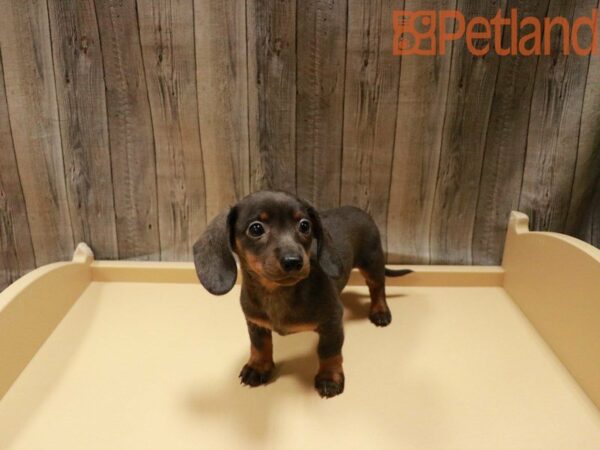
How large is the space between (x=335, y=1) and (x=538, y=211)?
931 mm

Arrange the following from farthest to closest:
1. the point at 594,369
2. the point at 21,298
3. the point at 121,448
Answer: the point at 21,298
the point at 594,369
the point at 121,448

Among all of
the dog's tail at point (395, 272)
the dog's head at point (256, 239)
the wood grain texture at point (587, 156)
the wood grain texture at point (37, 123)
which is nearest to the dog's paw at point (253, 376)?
the dog's head at point (256, 239)

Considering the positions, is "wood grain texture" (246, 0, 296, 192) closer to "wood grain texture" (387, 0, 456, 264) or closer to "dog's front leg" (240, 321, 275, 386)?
"wood grain texture" (387, 0, 456, 264)

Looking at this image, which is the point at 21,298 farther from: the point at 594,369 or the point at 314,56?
the point at 594,369

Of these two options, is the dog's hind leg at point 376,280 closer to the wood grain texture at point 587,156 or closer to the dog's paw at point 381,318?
the dog's paw at point 381,318

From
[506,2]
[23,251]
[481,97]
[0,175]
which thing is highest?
[506,2]

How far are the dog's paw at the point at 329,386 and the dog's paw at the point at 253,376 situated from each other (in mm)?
133

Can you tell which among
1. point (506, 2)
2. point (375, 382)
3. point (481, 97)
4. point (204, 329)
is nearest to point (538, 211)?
point (481, 97)

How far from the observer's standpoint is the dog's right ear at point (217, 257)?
1019 mm

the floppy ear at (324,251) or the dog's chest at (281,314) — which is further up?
the floppy ear at (324,251)

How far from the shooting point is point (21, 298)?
125cm

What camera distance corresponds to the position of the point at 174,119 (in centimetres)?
150

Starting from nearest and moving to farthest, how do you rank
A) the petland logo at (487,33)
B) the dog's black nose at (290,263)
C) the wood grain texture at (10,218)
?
the dog's black nose at (290,263) → the petland logo at (487,33) → the wood grain texture at (10,218)

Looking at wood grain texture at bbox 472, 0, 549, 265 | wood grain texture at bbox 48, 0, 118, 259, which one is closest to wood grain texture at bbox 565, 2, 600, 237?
wood grain texture at bbox 472, 0, 549, 265
